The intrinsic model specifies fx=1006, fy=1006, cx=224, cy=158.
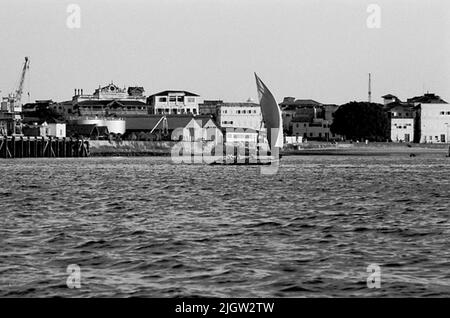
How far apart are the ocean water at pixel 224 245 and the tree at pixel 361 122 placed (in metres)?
145

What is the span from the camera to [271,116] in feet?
342

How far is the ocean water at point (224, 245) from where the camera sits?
18297 mm

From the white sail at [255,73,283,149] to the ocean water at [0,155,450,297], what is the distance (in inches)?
2269

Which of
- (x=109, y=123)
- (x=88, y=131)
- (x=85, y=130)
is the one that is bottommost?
(x=88, y=131)

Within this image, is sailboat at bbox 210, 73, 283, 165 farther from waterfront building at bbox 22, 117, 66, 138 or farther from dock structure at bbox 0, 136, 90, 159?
waterfront building at bbox 22, 117, 66, 138

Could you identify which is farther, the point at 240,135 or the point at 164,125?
the point at 240,135

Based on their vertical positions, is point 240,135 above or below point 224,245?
above

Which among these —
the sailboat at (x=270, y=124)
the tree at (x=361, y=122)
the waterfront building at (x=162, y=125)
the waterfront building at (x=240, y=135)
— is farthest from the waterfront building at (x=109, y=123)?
the sailboat at (x=270, y=124)

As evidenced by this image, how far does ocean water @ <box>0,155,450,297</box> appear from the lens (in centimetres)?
1830

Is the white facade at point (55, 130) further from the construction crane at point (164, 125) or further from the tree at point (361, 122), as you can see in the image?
the tree at point (361, 122)

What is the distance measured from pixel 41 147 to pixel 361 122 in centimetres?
7007

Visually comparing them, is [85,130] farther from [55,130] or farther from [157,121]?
[157,121]

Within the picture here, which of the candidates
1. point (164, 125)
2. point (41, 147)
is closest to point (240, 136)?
point (164, 125)
